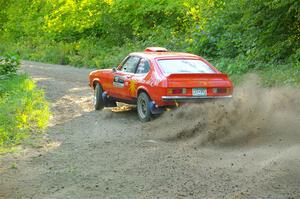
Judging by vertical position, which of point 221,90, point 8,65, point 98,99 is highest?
point 221,90

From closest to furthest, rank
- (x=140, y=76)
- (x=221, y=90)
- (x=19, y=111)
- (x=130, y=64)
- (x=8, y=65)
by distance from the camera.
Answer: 1. (x=221, y=90)
2. (x=140, y=76)
3. (x=19, y=111)
4. (x=130, y=64)
5. (x=8, y=65)

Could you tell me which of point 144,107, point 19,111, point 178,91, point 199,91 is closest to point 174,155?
point 178,91

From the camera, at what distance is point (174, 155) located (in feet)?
29.0

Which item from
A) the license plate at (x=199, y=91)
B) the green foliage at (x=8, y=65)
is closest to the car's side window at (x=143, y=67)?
the license plate at (x=199, y=91)

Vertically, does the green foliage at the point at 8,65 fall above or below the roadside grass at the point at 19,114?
above

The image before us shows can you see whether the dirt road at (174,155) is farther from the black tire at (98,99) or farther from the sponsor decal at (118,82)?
the sponsor decal at (118,82)

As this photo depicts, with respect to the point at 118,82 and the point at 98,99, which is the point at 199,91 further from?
the point at 98,99

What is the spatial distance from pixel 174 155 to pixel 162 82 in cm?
287

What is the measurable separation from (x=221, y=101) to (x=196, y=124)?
110 cm

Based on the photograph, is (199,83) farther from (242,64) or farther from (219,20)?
(219,20)

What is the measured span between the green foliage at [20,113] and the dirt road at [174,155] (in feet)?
1.35

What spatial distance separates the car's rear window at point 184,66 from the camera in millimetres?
12047

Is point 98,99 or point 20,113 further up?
point 98,99

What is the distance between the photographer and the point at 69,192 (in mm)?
7172
